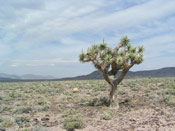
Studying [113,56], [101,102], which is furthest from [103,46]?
[101,102]

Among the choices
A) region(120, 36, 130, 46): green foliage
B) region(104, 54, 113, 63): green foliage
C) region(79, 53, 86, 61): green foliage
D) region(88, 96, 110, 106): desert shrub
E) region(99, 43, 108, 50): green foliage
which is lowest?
region(88, 96, 110, 106): desert shrub

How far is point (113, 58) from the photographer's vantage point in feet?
35.4

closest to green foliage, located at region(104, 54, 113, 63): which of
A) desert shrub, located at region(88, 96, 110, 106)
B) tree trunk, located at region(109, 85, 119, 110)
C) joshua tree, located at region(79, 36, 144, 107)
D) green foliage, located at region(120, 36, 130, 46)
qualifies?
joshua tree, located at region(79, 36, 144, 107)

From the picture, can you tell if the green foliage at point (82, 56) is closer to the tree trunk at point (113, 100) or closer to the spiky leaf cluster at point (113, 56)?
the spiky leaf cluster at point (113, 56)

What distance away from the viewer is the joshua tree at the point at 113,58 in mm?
10359

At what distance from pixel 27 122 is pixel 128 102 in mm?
6708

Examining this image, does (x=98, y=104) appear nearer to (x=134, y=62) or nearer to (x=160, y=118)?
(x=134, y=62)

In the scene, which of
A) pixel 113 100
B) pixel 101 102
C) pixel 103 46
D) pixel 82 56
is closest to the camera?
pixel 82 56

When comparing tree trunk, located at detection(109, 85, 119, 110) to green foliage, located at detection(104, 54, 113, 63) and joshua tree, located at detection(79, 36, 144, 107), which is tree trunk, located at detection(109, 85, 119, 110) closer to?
joshua tree, located at detection(79, 36, 144, 107)

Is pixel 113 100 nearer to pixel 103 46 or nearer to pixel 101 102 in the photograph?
pixel 101 102

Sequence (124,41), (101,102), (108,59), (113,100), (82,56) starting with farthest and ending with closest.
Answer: (101,102)
(124,41)
(113,100)
(82,56)
(108,59)

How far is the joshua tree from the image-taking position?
1036cm

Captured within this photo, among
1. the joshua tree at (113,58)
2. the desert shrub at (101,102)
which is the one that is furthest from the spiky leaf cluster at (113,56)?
the desert shrub at (101,102)

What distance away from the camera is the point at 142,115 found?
8.16m
